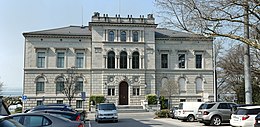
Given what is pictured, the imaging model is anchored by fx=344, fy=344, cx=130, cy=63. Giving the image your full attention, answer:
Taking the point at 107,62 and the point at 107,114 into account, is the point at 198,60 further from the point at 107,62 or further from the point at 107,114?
the point at 107,114

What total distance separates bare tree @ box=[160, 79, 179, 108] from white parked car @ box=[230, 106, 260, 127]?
3319cm

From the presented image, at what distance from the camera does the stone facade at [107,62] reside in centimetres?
5394

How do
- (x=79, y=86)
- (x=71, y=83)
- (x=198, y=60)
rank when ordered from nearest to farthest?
(x=71, y=83) < (x=79, y=86) < (x=198, y=60)

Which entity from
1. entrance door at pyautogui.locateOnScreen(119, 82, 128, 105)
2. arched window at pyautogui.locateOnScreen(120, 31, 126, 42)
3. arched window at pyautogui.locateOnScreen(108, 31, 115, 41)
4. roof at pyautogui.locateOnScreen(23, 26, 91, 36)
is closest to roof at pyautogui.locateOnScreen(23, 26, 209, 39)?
roof at pyautogui.locateOnScreen(23, 26, 91, 36)

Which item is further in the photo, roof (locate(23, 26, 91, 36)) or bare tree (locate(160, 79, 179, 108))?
roof (locate(23, 26, 91, 36))

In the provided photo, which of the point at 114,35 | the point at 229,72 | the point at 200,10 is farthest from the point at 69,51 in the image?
the point at 200,10

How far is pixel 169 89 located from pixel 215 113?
28.5 meters

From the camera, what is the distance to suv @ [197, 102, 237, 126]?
24.8 metres

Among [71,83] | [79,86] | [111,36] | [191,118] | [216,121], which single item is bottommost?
[191,118]

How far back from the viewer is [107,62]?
5491 cm

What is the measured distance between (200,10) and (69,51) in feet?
111

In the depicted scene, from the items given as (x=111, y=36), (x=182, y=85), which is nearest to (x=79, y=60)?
(x=111, y=36)

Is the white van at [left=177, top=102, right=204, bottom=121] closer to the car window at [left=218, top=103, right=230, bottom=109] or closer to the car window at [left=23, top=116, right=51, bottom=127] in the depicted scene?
the car window at [left=218, top=103, right=230, bottom=109]

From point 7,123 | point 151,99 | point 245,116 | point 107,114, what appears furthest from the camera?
point 151,99
